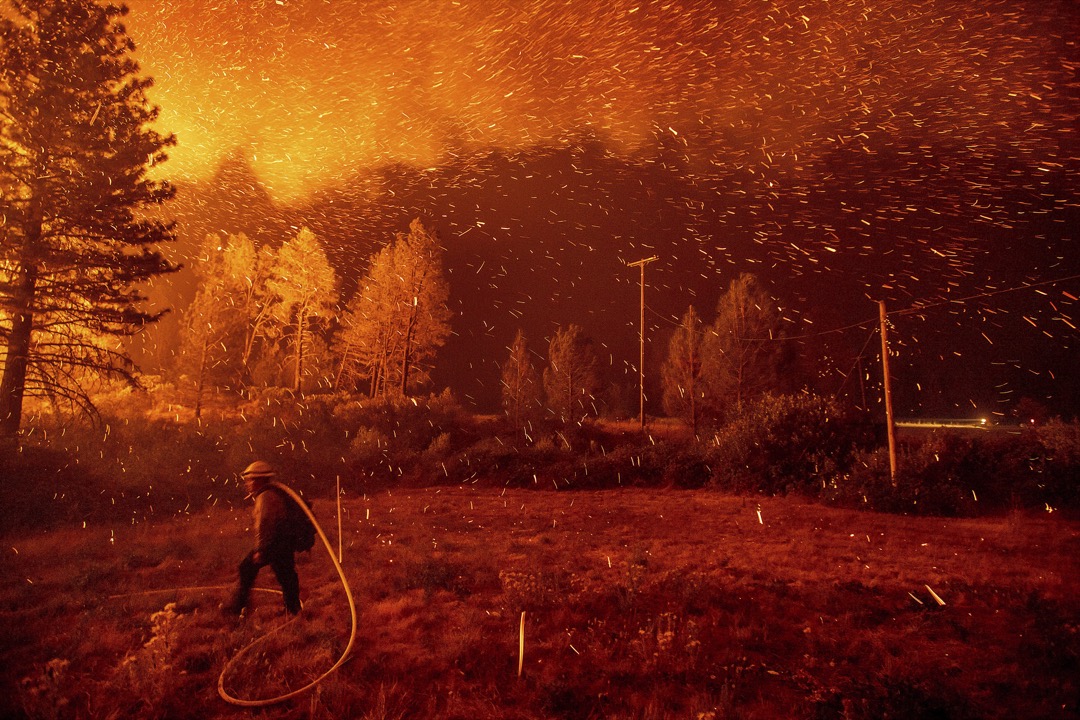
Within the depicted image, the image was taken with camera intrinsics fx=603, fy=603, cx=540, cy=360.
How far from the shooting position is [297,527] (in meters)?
7.82

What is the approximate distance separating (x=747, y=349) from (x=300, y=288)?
3097 cm

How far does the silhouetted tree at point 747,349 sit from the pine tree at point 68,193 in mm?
32372

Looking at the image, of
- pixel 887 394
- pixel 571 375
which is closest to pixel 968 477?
pixel 887 394

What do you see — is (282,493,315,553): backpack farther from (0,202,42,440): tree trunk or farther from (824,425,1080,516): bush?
(824,425,1080,516): bush

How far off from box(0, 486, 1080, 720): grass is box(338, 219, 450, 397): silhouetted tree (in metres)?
27.4

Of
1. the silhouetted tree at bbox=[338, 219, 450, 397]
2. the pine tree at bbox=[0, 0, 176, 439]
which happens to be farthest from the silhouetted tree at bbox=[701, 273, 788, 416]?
the pine tree at bbox=[0, 0, 176, 439]

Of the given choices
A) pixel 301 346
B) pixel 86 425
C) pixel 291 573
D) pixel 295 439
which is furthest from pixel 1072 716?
pixel 301 346

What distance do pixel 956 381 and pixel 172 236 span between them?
93.0 m

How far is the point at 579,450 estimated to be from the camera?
32.7m

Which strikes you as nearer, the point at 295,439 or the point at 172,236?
the point at 172,236

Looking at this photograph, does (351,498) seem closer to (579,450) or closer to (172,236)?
(172,236)

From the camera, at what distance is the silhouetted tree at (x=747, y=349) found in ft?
131

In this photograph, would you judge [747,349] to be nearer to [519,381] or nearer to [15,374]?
[519,381]

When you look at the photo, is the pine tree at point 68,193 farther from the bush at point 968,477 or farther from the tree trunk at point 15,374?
the bush at point 968,477
